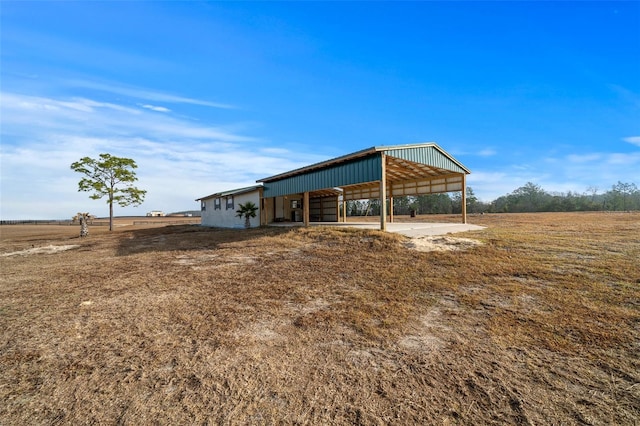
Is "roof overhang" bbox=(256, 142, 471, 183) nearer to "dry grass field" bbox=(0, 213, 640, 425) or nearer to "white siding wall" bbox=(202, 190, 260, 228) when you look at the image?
"white siding wall" bbox=(202, 190, 260, 228)

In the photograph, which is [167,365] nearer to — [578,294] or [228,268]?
[228,268]

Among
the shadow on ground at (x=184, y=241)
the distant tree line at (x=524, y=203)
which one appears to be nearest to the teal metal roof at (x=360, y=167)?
the shadow on ground at (x=184, y=241)

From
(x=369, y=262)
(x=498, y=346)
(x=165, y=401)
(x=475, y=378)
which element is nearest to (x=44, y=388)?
(x=165, y=401)

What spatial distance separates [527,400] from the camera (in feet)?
7.47

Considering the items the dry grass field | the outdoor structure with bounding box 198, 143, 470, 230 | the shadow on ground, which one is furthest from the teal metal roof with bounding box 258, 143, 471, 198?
the dry grass field

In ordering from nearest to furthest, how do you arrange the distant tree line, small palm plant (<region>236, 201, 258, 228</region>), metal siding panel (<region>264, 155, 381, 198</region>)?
metal siding panel (<region>264, 155, 381, 198</region>) < small palm plant (<region>236, 201, 258, 228</region>) < the distant tree line

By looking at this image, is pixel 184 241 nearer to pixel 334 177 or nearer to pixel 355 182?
pixel 334 177

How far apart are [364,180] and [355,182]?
0.61 m

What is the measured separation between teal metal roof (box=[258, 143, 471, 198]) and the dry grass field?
623cm

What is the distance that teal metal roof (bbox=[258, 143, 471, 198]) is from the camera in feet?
38.3

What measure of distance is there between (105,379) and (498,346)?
13.9 ft

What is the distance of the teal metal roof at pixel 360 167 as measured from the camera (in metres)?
11.7

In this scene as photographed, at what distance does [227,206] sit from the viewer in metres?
24.7

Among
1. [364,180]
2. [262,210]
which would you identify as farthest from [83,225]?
[364,180]
